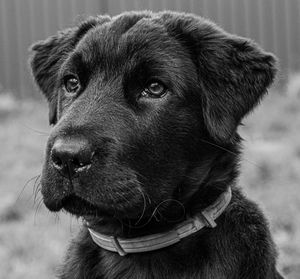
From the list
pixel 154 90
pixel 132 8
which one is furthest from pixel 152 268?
pixel 132 8

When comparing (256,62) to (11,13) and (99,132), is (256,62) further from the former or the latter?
(11,13)

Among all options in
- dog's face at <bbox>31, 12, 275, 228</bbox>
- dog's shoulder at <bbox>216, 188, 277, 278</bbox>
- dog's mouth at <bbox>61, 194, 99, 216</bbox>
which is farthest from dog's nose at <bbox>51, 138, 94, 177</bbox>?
dog's shoulder at <bbox>216, 188, 277, 278</bbox>

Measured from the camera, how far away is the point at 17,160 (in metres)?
8.55

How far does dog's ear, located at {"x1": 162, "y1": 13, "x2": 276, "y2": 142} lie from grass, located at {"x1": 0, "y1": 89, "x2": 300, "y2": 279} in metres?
0.46

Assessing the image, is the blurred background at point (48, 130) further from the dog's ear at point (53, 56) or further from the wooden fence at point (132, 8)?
the dog's ear at point (53, 56)

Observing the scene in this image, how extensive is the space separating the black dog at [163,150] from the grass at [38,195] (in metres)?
0.42

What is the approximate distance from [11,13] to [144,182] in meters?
9.84

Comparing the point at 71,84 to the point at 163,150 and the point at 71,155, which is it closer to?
the point at 163,150

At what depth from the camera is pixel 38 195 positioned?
288 inches

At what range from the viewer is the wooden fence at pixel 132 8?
1193 cm

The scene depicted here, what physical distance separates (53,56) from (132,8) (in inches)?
310

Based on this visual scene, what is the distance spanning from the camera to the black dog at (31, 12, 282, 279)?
363 cm

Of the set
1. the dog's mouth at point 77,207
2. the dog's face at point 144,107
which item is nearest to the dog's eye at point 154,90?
the dog's face at point 144,107

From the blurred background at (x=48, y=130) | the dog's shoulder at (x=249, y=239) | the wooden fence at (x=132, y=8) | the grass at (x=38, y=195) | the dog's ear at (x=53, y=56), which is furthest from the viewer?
the wooden fence at (x=132, y=8)
